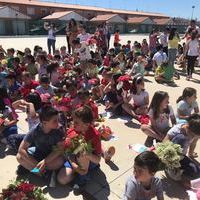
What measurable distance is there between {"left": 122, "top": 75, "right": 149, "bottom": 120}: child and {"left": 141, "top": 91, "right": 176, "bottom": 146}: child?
1255 millimetres

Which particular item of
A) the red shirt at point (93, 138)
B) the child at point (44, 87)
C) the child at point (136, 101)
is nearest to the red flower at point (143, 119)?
the child at point (136, 101)

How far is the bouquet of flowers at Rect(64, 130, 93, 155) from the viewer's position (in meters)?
3.86

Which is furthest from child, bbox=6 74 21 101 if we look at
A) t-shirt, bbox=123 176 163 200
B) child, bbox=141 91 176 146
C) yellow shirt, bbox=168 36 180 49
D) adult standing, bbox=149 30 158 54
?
adult standing, bbox=149 30 158 54

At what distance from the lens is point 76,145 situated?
13.0 ft

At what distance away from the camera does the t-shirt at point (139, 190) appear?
3.31 metres

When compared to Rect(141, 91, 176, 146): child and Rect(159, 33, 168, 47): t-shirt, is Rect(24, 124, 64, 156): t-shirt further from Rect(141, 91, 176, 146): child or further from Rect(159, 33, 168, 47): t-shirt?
Rect(159, 33, 168, 47): t-shirt

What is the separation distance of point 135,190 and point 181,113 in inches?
118

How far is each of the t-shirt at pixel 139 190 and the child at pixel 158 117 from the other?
2.13 metres

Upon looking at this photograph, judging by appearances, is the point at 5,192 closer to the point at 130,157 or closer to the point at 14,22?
the point at 130,157

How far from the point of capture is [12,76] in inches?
299

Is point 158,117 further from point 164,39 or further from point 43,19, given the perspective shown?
point 43,19

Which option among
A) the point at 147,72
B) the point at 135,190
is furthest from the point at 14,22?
the point at 135,190

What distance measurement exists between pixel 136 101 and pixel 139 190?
3854 millimetres

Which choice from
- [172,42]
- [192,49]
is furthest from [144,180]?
[172,42]
